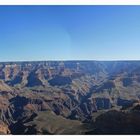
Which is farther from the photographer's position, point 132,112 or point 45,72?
point 45,72

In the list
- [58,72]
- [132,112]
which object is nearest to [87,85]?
[58,72]

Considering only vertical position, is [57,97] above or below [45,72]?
below

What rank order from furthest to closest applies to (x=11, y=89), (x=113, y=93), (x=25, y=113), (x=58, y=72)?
(x=58, y=72)
(x=11, y=89)
(x=113, y=93)
(x=25, y=113)

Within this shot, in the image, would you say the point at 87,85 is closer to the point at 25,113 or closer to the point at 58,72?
the point at 58,72
